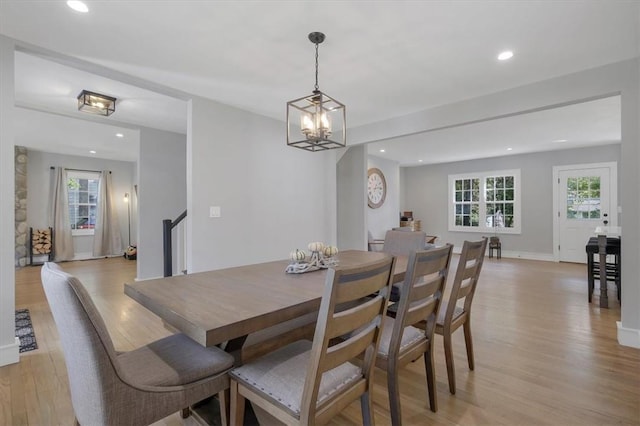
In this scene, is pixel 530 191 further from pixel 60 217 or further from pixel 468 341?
pixel 60 217

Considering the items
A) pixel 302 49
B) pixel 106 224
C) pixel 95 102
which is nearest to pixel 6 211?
pixel 95 102

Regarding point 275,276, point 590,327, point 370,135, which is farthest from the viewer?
point 370,135

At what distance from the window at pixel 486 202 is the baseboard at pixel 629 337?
199 inches

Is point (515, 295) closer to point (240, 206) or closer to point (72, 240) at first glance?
point (240, 206)

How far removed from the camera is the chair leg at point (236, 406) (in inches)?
49.1

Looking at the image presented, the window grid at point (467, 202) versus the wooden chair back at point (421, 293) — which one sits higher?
the window grid at point (467, 202)

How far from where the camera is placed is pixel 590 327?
9.80ft

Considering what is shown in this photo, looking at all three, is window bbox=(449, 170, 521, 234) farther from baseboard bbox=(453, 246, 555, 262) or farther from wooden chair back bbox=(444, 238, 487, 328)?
wooden chair back bbox=(444, 238, 487, 328)

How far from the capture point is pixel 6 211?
89.2 inches

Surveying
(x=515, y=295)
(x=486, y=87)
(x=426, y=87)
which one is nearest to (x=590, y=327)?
(x=515, y=295)

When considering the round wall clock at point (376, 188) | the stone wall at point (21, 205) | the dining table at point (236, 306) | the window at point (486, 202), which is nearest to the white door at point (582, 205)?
the window at point (486, 202)

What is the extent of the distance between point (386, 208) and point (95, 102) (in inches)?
226

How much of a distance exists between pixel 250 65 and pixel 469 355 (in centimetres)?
288

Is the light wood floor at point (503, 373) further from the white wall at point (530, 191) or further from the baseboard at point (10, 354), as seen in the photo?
the white wall at point (530, 191)
